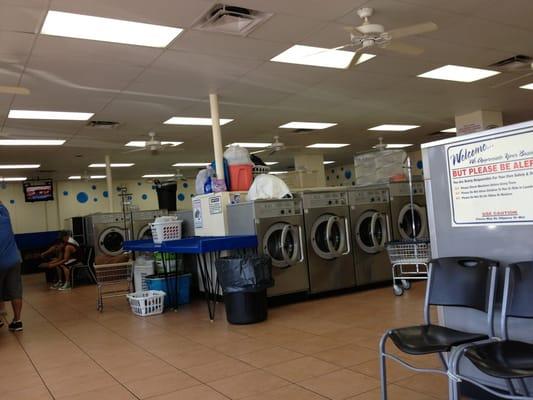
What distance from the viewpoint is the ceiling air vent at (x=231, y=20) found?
4.36 metres

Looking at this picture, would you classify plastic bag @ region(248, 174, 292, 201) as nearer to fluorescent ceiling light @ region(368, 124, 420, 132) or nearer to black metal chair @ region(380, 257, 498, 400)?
black metal chair @ region(380, 257, 498, 400)

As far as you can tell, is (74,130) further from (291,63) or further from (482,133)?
(482,133)

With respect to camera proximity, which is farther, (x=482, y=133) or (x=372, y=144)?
(x=372, y=144)

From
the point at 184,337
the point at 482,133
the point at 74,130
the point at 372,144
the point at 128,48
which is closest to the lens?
the point at 482,133

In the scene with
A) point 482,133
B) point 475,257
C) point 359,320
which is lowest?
point 359,320

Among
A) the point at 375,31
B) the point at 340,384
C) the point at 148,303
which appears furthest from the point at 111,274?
the point at 375,31

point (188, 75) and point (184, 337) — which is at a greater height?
point (188, 75)

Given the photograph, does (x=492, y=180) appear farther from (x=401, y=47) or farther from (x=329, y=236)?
(x=329, y=236)

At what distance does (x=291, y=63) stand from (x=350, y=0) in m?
1.69

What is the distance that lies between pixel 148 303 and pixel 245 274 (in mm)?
1513

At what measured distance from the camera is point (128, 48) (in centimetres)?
500

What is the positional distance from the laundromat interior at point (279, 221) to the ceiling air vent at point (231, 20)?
0.02 meters

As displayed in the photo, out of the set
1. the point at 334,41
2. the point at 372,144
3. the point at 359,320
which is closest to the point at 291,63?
the point at 334,41

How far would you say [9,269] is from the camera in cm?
516
